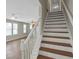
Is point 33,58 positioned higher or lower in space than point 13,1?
lower

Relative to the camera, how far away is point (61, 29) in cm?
425

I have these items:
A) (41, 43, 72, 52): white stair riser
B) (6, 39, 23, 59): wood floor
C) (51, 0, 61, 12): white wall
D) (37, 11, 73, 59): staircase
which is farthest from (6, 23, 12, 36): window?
(41, 43, 72, 52): white stair riser

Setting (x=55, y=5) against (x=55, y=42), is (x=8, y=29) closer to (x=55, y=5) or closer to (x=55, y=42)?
(x=55, y=5)

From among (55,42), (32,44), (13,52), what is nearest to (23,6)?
(32,44)

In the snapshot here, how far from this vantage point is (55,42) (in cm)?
383

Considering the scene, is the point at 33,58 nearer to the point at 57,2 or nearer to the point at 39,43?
the point at 39,43

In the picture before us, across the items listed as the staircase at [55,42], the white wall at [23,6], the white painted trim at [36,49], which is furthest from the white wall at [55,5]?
the white painted trim at [36,49]

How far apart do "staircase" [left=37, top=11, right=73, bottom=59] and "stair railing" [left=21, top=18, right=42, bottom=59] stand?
0.18 m

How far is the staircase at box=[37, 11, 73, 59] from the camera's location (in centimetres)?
318

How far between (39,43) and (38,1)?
1564 millimetres

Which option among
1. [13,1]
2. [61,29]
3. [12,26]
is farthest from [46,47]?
[12,26]

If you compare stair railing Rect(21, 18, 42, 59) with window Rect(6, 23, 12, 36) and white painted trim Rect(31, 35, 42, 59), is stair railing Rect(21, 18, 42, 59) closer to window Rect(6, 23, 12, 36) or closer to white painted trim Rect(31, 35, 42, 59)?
white painted trim Rect(31, 35, 42, 59)
